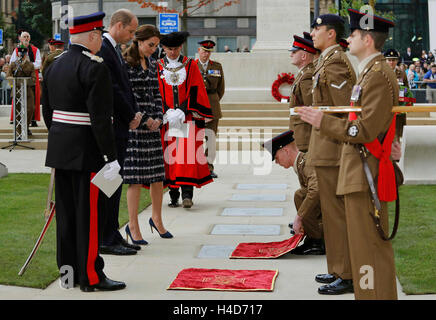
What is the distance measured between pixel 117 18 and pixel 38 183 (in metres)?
6.03

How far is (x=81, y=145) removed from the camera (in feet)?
19.4

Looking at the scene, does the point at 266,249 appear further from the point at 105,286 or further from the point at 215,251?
the point at 105,286

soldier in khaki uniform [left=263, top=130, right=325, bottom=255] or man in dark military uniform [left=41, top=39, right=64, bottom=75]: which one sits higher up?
man in dark military uniform [left=41, top=39, right=64, bottom=75]

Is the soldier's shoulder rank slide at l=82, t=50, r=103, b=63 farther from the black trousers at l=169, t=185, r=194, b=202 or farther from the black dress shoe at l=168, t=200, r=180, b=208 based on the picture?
the black dress shoe at l=168, t=200, r=180, b=208

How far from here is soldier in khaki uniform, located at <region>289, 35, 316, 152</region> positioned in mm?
7379

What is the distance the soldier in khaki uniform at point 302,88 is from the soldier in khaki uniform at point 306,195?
0.09 metres

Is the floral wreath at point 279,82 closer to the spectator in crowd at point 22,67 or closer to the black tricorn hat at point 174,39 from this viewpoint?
the spectator in crowd at point 22,67

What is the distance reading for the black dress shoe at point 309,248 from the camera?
7.45m

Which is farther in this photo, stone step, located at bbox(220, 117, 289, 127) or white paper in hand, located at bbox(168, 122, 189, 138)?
stone step, located at bbox(220, 117, 289, 127)

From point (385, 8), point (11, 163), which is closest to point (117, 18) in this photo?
point (11, 163)

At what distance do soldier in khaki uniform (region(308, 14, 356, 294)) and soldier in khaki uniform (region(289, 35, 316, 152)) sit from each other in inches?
45.9

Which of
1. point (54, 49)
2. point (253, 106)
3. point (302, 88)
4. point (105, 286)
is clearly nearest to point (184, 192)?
point (302, 88)

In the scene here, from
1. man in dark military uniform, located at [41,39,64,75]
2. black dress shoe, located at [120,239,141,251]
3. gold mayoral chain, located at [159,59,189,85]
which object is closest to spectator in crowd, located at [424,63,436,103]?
man in dark military uniform, located at [41,39,64,75]

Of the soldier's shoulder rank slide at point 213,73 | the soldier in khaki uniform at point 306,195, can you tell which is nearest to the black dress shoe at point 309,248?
the soldier in khaki uniform at point 306,195
